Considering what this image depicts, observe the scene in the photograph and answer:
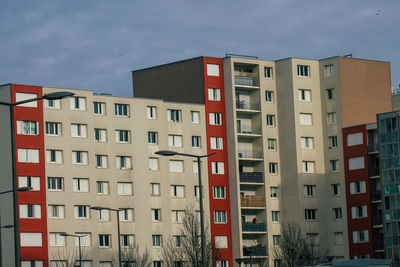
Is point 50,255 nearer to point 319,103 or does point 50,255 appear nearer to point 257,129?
point 257,129

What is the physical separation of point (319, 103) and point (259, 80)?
797 centimetres

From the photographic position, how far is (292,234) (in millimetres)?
115875

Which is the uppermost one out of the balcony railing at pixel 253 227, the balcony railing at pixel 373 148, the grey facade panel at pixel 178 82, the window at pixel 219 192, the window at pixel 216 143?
the grey facade panel at pixel 178 82

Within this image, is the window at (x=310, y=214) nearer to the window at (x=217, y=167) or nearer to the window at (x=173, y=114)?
the window at (x=217, y=167)

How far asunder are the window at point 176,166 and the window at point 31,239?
17.9 metres

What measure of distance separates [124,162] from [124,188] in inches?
108

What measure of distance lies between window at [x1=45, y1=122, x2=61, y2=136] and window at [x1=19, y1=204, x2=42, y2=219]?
24.5 ft

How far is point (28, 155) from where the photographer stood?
334 feet

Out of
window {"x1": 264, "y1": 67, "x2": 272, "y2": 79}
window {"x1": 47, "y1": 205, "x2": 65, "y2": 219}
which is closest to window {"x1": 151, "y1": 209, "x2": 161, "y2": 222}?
window {"x1": 47, "y1": 205, "x2": 65, "y2": 219}

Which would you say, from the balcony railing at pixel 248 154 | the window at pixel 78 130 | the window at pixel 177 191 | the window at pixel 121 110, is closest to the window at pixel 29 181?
the window at pixel 78 130

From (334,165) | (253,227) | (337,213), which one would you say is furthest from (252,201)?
(334,165)

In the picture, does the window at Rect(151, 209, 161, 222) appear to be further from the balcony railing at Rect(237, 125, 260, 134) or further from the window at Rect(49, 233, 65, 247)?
the balcony railing at Rect(237, 125, 260, 134)

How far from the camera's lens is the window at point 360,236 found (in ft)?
383

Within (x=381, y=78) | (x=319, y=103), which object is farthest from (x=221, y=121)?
(x=381, y=78)
